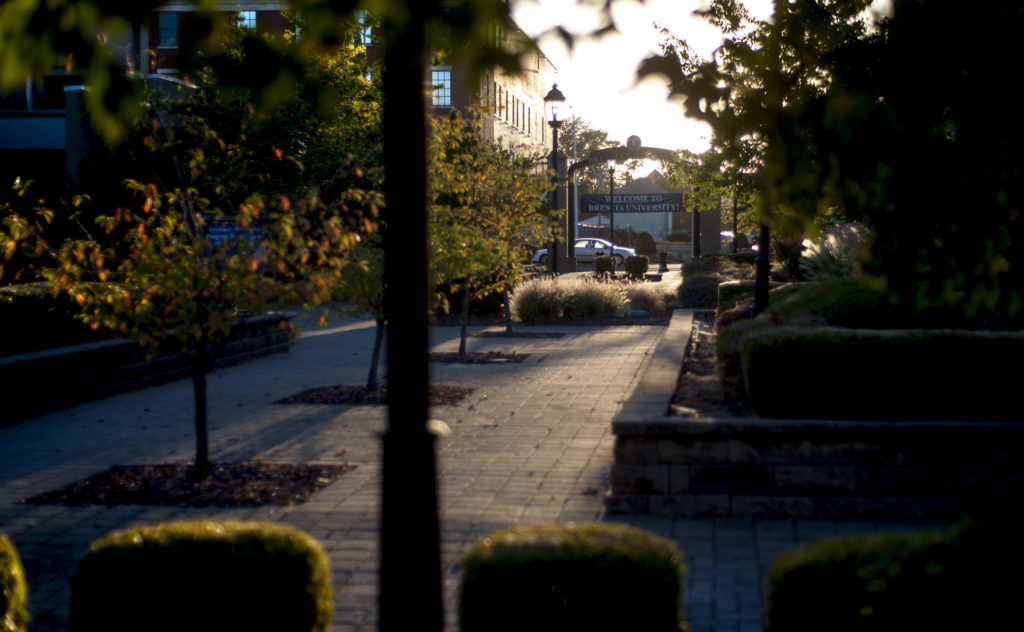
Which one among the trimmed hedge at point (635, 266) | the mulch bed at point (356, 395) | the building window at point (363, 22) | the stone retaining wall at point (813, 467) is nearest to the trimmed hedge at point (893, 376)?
the stone retaining wall at point (813, 467)

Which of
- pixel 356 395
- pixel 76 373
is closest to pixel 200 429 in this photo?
pixel 356 395

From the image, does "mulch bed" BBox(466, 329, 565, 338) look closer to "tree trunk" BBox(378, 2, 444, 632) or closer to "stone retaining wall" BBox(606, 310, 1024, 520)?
"stone retaining wall" BBox(606, 310, 1024, 520)

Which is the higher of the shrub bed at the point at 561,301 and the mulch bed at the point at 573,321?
the shrub bed at the point at 561,301

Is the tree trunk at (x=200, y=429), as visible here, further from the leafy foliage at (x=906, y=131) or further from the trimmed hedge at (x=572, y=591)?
the leafy foliage at (x=906, y=131)

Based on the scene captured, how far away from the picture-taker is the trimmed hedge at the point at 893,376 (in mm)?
6781

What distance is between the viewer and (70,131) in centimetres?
2939

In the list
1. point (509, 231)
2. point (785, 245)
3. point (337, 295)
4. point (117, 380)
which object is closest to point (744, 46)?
point (337, 295)

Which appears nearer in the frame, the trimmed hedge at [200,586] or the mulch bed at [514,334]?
the trimmed hedge at [200,586]

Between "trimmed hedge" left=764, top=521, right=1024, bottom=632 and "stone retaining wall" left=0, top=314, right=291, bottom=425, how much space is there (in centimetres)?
688

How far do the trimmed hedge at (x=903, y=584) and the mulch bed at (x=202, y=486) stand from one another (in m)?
4.80

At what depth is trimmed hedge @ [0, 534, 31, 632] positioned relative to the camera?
3.35 m

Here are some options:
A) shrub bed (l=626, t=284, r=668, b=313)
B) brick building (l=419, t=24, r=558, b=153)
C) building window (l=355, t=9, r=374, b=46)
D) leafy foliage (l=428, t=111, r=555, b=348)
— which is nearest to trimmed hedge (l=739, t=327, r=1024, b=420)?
brick building (l=419, t=24, r=558, b=153)

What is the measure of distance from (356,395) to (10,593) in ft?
28.9

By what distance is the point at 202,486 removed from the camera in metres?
7.70
